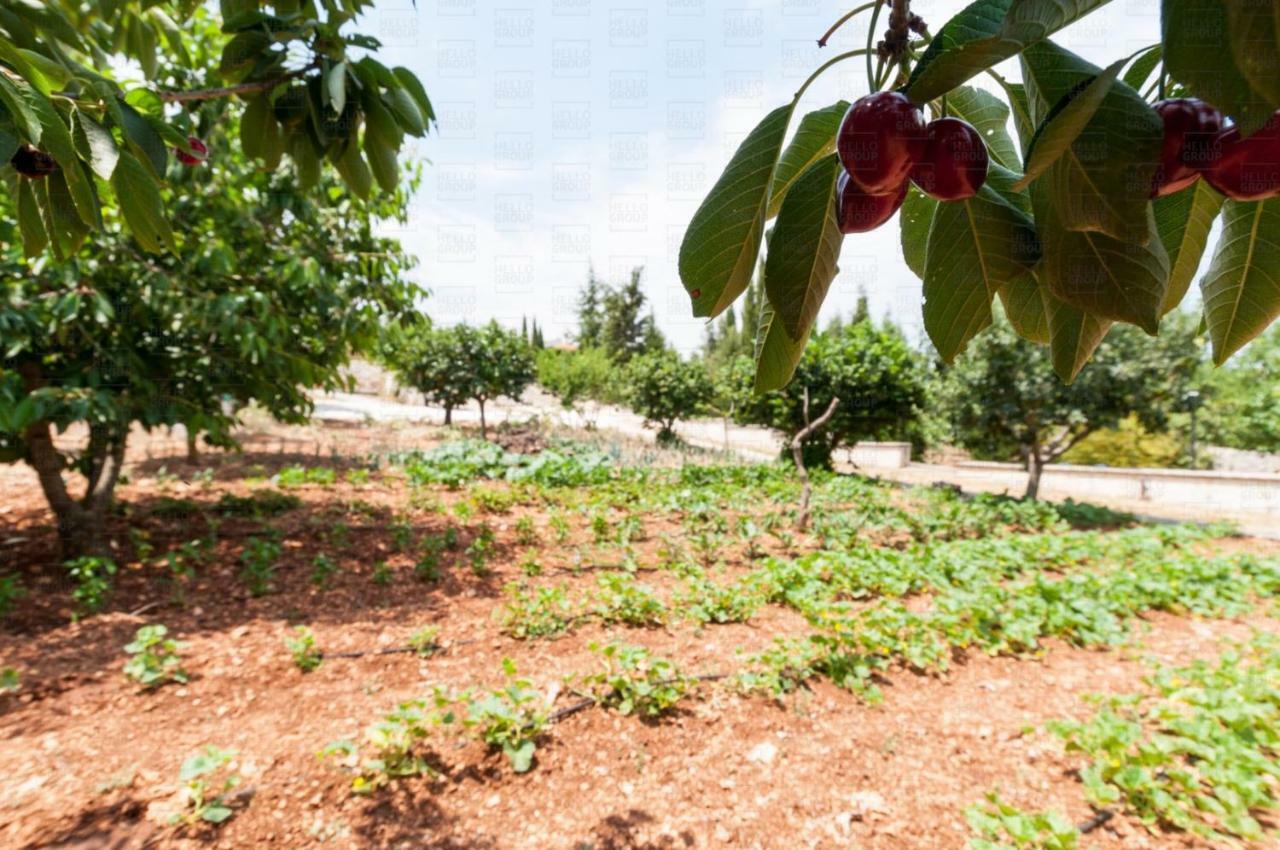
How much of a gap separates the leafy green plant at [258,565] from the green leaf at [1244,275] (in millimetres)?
4748

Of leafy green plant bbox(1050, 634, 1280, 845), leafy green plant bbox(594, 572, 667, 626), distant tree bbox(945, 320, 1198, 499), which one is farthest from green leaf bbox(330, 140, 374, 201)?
distant tree bbox(945, 320, 1198, 499)

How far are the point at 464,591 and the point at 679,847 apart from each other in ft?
8.68

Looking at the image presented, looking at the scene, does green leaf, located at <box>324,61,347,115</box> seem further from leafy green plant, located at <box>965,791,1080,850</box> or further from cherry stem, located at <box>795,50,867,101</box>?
leafy green plant, located at <box>965,791,1080,850</box>

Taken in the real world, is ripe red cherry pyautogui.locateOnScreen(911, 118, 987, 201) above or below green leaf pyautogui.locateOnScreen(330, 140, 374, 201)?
below

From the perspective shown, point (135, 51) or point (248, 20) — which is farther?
point (135, 51)

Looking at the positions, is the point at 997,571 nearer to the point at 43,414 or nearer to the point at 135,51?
the point at 135,51

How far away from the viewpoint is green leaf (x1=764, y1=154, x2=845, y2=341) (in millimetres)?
520

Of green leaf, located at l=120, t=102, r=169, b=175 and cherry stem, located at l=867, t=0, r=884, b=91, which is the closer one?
cherry stem, located at l=867, t=0, r=884, b=91

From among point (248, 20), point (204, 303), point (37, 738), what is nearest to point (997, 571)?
point (248, 20)

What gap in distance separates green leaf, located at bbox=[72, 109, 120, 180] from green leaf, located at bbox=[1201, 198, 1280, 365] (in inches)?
51.8

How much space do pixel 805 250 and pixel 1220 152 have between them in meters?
0.28

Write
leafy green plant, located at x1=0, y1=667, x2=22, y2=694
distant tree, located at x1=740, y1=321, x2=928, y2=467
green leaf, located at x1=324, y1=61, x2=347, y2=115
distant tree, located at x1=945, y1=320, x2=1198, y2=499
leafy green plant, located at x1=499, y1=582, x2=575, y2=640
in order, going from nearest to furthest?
→ green leaf, located at x1=324, y1=61, x2=347, y2=115 → leafy green plant, located at x1=0, y1=667, x2=22, y2=694 → leafy green plant, located at x1=499, y1=582, x2=575, y2=640 → distant tree, located at x1=945, y1=320, x2=1198, y2=499 → distant tree, located at x1=740, y1=321, x2=928, y2=467

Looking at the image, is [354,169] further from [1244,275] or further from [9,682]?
[9,682]

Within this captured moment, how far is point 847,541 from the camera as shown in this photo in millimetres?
5473
